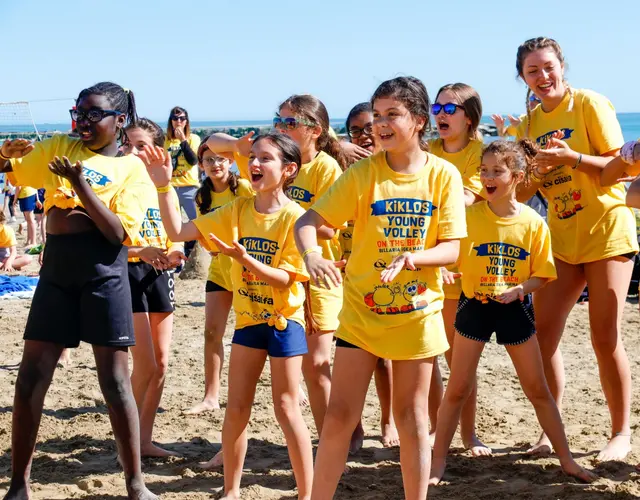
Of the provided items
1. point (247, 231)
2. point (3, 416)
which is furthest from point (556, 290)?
point (3, 416)

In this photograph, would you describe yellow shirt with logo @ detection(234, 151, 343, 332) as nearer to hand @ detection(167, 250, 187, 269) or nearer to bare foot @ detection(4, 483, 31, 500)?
hand @ detection(167, 250, 187, 269)

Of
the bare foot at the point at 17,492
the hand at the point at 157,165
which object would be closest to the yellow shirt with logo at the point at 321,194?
the hand at the point at 157,165

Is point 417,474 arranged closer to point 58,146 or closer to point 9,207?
point 58,146

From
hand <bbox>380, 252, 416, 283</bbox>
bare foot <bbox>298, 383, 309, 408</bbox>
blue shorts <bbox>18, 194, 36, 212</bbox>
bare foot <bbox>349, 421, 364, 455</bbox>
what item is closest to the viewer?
hand <bbox>380, 252, 416, 283</bbox>

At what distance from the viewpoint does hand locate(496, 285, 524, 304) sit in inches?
191

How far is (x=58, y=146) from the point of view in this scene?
461 centimetres

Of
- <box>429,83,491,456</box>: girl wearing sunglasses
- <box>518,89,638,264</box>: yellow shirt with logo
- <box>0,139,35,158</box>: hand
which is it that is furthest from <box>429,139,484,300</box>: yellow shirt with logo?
<box>0,139,35,158</box>: hand

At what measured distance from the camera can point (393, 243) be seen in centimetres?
392

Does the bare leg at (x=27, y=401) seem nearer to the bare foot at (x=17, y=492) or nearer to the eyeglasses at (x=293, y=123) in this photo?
the bare foot at (x=17, y=492)

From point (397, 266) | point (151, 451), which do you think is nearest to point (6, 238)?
point (151, 451)

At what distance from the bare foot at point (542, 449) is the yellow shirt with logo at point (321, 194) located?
1.55 meters

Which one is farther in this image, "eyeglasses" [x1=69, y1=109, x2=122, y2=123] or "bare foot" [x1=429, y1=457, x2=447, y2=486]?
"bare foot" [x1=429, y1=457, x2=447, y2=486]

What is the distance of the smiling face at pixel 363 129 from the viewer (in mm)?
→ 6195

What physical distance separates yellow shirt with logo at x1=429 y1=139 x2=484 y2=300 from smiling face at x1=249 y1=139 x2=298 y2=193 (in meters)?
1.26
